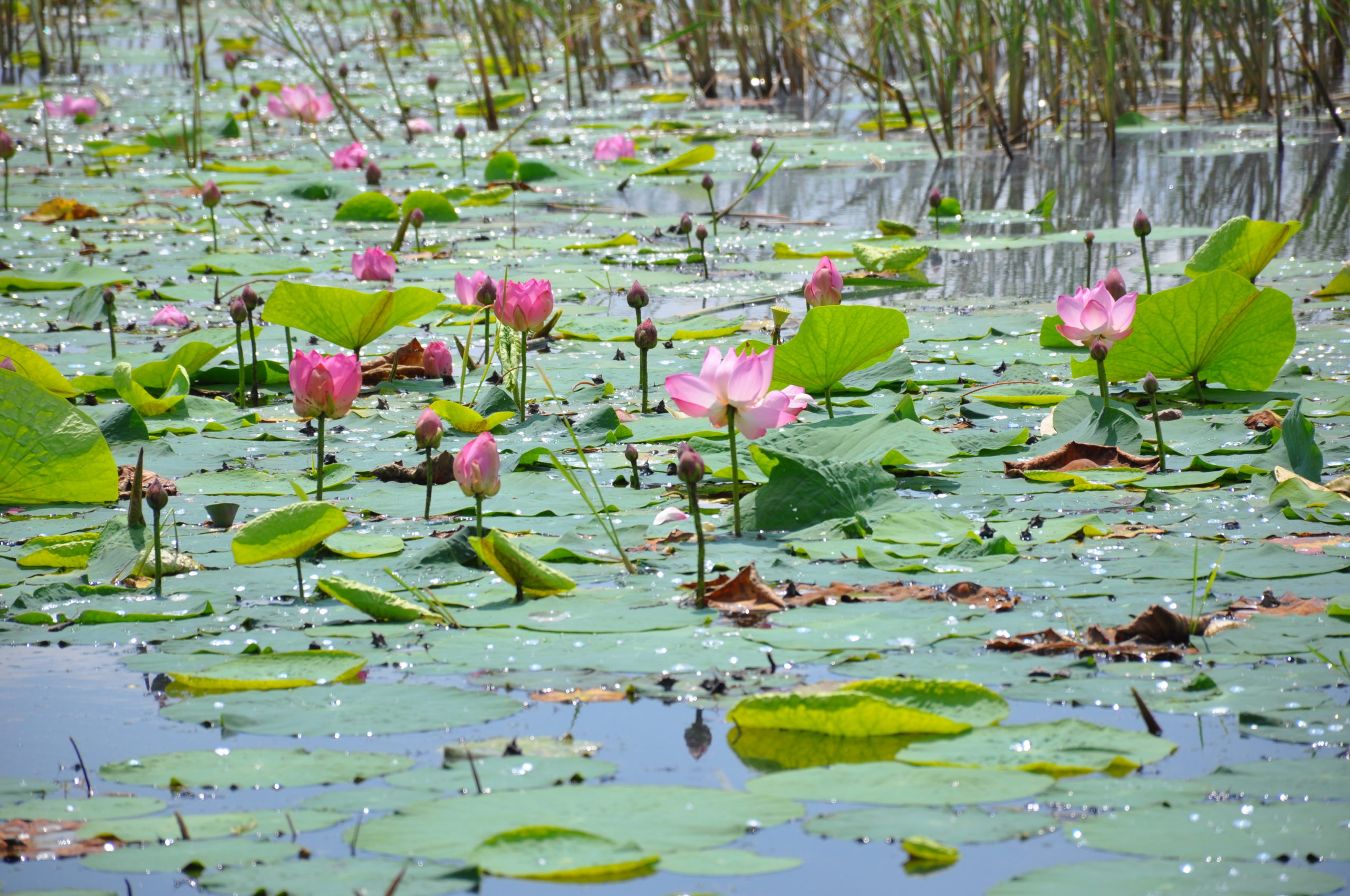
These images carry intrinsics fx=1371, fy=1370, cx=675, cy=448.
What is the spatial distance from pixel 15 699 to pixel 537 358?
185 cm

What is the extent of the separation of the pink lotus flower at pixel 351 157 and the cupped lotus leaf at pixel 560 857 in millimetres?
5353

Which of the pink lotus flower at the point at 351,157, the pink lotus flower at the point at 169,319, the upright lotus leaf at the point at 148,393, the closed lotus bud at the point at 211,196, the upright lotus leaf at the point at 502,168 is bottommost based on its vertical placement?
the upright lotus leaf at the point at 148,393

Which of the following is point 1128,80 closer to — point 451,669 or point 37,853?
point 451,669

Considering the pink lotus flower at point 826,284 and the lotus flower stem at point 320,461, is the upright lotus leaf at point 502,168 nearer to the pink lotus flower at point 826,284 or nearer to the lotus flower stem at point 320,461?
the pink lotus flower at point 826,284

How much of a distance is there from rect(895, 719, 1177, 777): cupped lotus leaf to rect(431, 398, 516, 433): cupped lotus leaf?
1325 millimetres

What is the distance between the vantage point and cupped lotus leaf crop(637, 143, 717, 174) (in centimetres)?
531

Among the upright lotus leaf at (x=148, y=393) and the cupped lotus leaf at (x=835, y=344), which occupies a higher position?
the cupped lotus leaf at (x=835, y=344)

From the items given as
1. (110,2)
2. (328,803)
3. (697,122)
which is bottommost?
(328,803)


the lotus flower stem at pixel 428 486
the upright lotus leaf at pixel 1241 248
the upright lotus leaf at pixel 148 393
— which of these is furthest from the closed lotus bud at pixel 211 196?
the upright lotus leaf at pixel 1241 248

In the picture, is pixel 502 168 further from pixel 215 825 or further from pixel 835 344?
pixel 215 825

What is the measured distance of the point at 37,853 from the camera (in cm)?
113

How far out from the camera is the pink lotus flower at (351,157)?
20.0ft

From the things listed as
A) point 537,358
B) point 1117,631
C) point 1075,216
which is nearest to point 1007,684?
point 1117,631

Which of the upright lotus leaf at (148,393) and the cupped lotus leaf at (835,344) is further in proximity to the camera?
the upright lotus leaf at (148,393)
